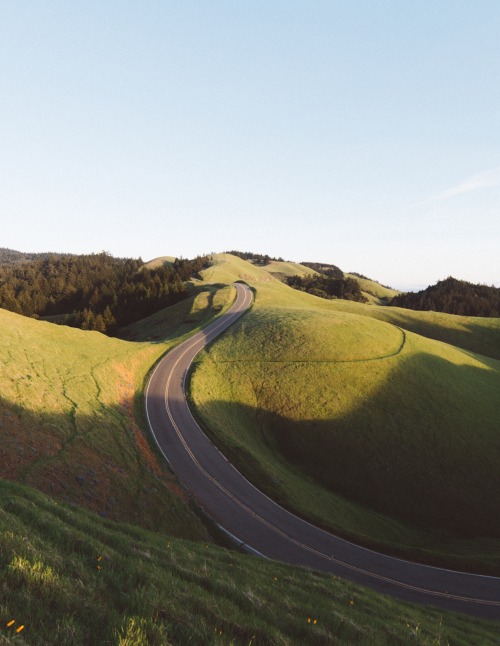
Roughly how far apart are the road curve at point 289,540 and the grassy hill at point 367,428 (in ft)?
4.54

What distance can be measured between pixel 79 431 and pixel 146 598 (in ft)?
80.5

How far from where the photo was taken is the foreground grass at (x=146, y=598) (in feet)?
17.6

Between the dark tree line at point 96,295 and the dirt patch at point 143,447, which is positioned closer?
the dirt patch at point 143,447

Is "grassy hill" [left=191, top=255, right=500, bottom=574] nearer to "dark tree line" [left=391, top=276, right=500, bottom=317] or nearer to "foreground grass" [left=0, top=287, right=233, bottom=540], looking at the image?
"foreground grass" [left=0, top=287, right=233, bottom=540]

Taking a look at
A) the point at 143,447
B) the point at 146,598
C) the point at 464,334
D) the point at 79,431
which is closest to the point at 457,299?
the point at 464,334

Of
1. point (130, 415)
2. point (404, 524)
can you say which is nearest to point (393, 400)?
point (404, 524)

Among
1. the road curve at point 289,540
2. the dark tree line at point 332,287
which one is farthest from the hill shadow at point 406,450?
the dark tree line at point 332,287

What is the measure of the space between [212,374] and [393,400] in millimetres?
26360

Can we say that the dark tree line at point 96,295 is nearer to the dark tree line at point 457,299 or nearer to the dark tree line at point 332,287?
the dark tree line at point 332,287

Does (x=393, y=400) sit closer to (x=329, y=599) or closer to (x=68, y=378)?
(x=329, y=599)

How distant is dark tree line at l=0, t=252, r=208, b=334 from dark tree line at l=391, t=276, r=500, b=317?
106m

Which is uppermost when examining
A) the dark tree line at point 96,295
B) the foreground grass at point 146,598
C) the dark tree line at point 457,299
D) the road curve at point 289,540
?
the dark tree line at point 457,299

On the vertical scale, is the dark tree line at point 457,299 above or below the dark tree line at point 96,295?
above

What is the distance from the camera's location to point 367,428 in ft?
139
